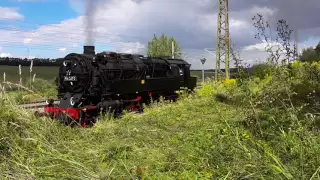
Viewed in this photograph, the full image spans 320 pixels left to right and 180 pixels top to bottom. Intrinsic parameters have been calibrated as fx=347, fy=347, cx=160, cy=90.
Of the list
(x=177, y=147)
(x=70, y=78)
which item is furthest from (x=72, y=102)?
(x=177, y=147)

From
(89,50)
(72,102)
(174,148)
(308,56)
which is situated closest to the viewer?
(174,148)

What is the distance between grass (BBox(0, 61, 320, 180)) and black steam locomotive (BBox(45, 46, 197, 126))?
513 cm

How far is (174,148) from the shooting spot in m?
5.24

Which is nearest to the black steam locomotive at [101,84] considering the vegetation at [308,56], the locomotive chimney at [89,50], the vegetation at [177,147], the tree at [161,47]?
the locomotive chimney at [89,50]

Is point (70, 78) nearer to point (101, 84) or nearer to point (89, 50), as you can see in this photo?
point (101, 84)

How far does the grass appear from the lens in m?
3.80

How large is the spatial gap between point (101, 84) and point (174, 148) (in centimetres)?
868

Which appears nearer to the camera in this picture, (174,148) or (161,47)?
(174,148)

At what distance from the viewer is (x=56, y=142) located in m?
5.97

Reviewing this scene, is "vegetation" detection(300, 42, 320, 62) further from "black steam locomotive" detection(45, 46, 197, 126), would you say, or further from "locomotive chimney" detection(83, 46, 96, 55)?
"locomotive chimney" detection(83, 46, 96, 55)

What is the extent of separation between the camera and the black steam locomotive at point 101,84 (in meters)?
12.7

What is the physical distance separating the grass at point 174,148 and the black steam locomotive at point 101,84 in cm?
513

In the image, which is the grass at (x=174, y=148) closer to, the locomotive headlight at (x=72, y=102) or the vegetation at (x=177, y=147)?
the vegetation at (x=177, y=147)

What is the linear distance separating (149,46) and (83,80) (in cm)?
3792
